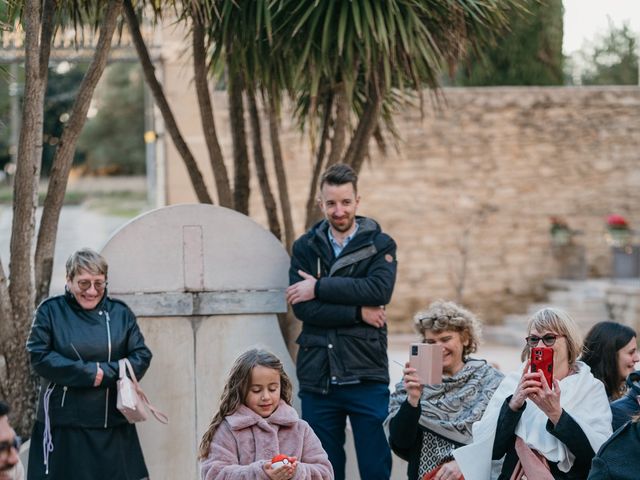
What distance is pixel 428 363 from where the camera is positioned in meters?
4.31

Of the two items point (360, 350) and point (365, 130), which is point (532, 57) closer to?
point (365, 130)

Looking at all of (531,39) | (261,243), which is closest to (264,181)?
(261,243)

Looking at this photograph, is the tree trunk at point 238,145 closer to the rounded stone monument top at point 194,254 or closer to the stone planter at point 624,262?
the rounded stone monument top at point 194,254

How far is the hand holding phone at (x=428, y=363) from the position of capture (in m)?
4.31

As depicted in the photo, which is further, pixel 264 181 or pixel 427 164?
pixel 427 164

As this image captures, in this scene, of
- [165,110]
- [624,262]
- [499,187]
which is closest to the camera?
Result: [165,110]

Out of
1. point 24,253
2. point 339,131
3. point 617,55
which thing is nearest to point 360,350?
point 24,253

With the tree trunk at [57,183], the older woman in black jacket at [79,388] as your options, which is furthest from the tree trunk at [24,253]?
the older woman in black jacket at [79,388]

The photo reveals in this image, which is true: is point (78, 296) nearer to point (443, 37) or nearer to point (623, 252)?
point (443, 37)

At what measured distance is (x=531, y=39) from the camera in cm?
1839

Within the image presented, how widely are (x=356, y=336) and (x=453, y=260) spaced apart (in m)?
11.8

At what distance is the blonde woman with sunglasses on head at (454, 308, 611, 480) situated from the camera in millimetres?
4074

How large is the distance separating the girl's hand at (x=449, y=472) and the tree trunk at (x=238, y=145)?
372 cm

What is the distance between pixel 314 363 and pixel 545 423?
133 cm
